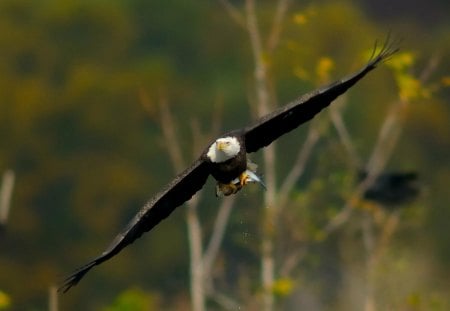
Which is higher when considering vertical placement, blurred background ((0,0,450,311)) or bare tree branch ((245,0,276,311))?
blurred background ((0,0,450,311))

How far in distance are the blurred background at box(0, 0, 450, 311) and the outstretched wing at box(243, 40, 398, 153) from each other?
10.8 metres

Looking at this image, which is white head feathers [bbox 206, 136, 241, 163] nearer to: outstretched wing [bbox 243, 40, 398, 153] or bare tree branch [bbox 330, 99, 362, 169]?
outstretched wing [bbox 243, 40, 398, 153]

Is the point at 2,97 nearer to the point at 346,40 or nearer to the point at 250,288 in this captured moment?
the point at 346,40

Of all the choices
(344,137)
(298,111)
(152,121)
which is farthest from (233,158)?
(152,121)

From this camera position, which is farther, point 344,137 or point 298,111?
point 344,137

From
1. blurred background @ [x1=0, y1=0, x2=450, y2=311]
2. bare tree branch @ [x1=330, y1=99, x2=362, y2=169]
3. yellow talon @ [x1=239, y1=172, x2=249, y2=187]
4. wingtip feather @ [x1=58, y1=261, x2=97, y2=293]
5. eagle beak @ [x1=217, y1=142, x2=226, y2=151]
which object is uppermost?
blurred background @ [x1=0, y1=0, x2=450, y2=311]

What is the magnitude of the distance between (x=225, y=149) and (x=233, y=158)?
0.27 ft

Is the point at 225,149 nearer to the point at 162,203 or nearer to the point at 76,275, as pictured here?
the point at 162,203

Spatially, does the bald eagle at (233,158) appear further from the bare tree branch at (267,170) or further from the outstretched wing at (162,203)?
the bare tree branch at (267,170)

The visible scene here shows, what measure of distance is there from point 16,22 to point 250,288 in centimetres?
2184

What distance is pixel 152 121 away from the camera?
3500cm

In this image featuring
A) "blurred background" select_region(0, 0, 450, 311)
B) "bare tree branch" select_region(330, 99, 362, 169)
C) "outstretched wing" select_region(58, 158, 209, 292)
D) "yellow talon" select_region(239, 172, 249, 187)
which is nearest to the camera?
"outstretched wing" select_region(58, 158, 209, 292)

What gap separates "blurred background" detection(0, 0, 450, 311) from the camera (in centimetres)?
2761

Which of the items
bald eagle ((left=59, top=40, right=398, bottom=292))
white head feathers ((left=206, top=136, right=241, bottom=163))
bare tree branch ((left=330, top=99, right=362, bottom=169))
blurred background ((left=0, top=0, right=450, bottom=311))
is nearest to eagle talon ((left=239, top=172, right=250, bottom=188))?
bald eagle ((left=59, top=40, right=398, bottom=292))
